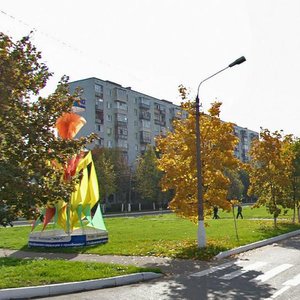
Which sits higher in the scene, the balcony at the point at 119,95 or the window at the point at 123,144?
the balcony at the point at 119,95

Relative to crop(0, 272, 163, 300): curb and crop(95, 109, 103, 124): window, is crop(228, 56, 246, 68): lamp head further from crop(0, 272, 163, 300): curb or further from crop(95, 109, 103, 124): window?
crop(95, 109, 103, 124): window

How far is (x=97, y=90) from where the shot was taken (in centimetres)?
7575

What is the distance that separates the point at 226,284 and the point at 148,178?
6018cm

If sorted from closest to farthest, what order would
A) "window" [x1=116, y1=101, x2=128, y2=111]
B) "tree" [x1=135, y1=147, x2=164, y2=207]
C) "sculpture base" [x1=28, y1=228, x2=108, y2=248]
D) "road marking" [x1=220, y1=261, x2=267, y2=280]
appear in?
"road marking" [x1=220, y1=261, x2=267, y2=280] < "sculpture base" [x1=28, y1=228, x2=108, y2=248] < "tree" [x1=135, y1=147, x2=164, y2=207] < "window" [x1=116, y1=101, x2=128, y2=111]

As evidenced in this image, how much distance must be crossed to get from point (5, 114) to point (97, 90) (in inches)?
2656

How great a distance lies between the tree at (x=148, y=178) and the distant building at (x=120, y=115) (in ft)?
18.2

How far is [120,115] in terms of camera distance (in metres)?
80.3

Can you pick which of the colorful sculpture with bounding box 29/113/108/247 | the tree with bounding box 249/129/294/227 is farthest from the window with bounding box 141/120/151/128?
the colorful sculpture with bounding box 29/113/108/247

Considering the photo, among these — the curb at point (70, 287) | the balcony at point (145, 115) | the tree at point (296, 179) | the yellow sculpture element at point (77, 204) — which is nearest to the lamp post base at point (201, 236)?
the curb at point (70, 287)

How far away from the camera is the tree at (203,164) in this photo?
1714 centimetres

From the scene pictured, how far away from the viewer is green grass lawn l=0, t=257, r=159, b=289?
10.0 metres

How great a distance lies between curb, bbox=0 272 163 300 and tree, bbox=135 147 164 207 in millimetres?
58802

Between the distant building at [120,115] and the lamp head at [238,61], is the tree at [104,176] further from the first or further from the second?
the lamp head at [238,61]

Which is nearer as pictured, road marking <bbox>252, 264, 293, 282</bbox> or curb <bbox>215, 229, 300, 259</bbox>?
road marking <bbox>252, 264, 293, 282</bbox>
